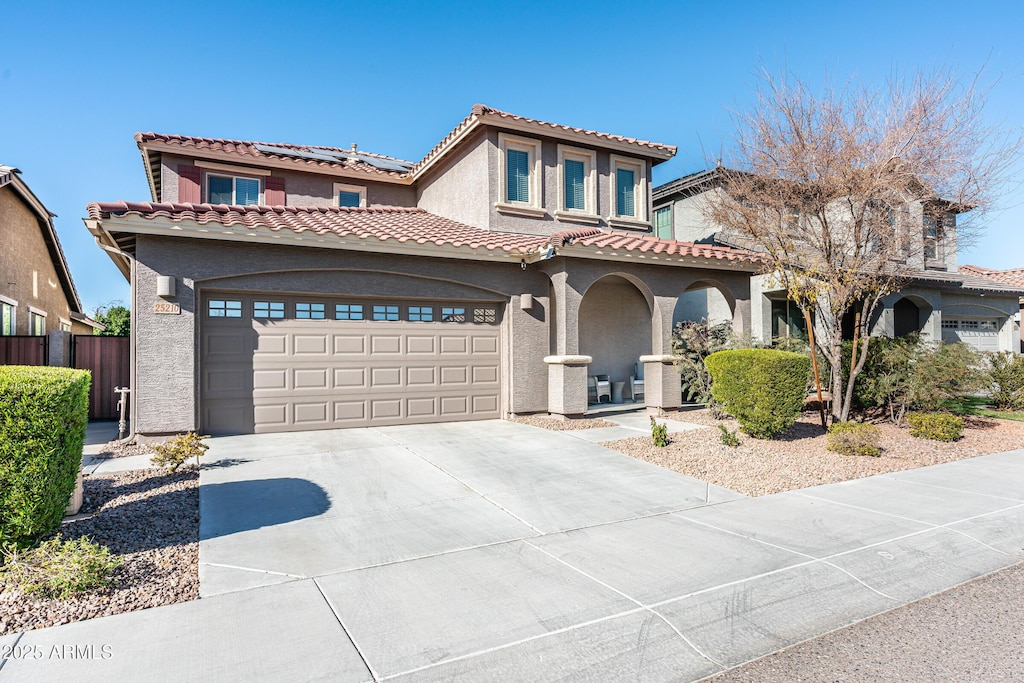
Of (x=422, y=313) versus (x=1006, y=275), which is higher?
(x=1006, y=275)

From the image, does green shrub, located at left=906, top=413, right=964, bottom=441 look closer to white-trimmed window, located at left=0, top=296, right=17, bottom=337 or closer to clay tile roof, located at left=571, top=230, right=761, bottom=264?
clay tile roof, located at left=571, top=230, right=761, bottom=264

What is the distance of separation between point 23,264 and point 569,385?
16.4 m

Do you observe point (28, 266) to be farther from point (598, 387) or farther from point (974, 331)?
point (974, 331)

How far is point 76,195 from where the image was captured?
28750 mm

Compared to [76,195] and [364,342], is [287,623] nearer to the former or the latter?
[364,342]

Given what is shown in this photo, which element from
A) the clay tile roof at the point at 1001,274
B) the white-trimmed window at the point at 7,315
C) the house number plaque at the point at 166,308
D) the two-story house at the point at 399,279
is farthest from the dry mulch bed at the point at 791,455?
the white-trimmed window at the point at 7,315

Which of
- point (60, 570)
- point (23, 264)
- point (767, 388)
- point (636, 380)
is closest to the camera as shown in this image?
point (60, 570)

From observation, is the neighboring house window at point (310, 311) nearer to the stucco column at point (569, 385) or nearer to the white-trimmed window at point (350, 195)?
the stucco column at point (569, 385)

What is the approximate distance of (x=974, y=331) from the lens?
1928cm

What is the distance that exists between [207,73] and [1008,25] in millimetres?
15793

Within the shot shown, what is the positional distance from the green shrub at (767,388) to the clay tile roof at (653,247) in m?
3.48

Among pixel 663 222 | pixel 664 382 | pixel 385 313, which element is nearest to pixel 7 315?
pixel 385 313

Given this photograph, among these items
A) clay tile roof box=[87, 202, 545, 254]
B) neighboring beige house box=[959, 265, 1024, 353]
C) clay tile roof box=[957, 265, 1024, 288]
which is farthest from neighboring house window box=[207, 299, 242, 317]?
neighboring beige house box=[959, 265, 1024, 353]

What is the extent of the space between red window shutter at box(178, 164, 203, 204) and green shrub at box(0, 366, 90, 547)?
10533mm
